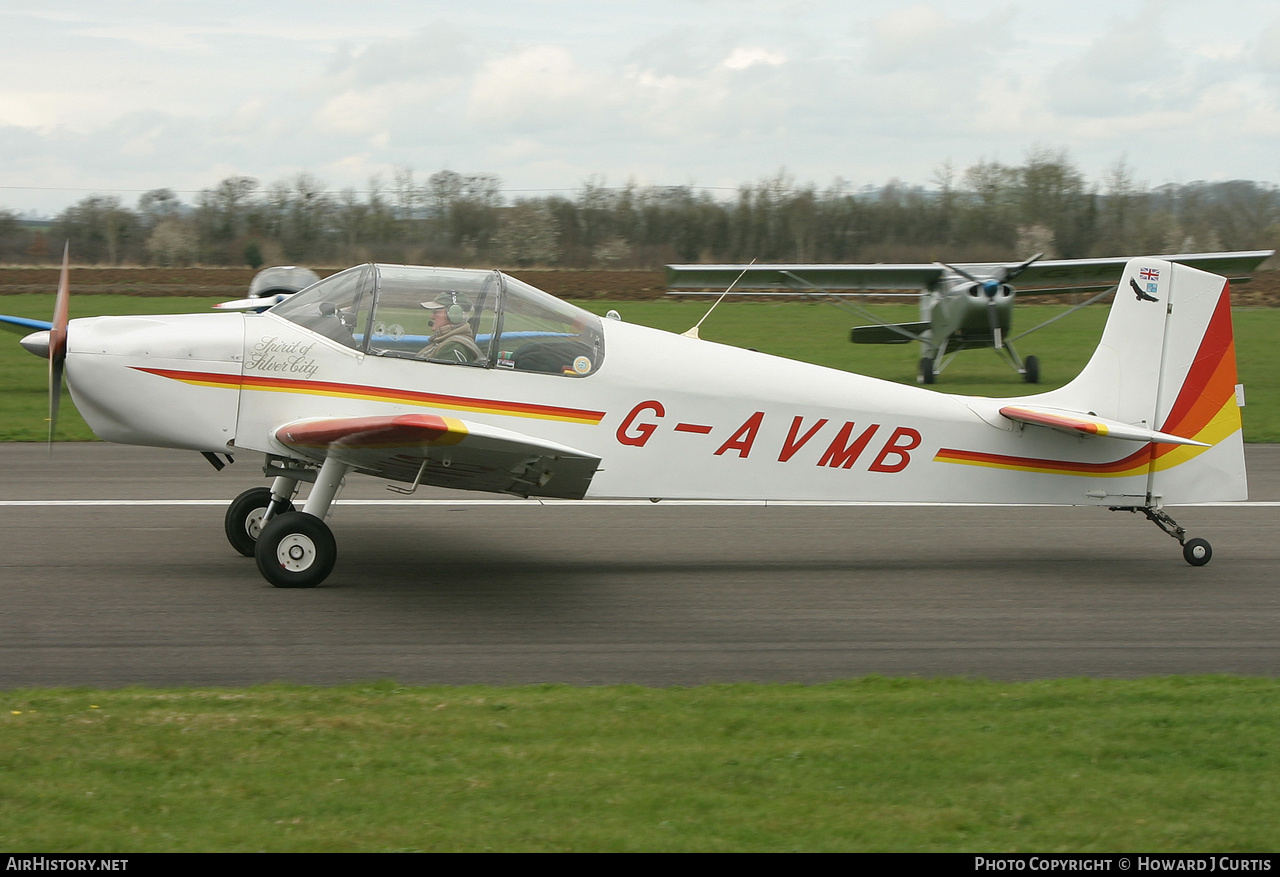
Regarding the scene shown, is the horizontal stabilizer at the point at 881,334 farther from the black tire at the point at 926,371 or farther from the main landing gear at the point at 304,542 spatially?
the main landing gear at the point at 304,542

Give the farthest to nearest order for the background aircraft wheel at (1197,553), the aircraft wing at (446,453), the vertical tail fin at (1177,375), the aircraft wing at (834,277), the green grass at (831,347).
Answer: the aircraft wing at (834,277) < the green grass at (831,347) < the background aircraft wheel at (1197,553) < the vertical tail fin at (1177,375) < the aircraft wing at (446,453)

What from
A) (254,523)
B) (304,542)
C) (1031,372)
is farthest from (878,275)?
(304,542)

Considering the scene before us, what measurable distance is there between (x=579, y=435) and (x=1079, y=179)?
188 ft

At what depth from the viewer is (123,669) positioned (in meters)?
6.06

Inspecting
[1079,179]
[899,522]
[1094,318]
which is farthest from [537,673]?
[1079,179]

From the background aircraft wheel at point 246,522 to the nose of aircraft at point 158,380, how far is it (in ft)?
3.18

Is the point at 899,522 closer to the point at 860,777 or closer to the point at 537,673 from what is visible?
the point at 537,673

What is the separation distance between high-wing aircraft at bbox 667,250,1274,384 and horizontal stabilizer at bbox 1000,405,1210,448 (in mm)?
12072

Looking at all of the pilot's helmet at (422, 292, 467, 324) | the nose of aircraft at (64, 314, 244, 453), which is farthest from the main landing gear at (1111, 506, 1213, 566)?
the nose of aircraft at (64, 314, 244, 453)

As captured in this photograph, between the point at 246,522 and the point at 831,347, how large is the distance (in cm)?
2173

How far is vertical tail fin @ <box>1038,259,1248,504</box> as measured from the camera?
8648 millimetres

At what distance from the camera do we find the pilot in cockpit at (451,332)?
305 inches

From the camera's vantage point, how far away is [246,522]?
8531mm

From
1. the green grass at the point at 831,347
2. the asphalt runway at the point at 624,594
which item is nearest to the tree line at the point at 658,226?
the green grass at the point at 831,347
